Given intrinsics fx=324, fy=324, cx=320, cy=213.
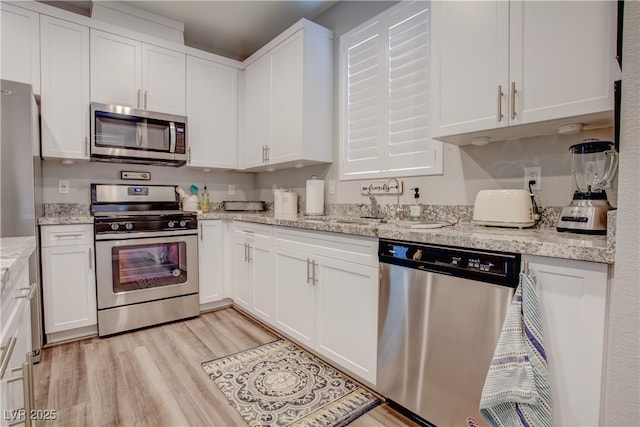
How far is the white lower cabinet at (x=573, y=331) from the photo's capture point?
3.35 ft

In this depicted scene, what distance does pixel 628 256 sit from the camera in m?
0.93

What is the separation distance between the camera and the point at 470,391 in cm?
129

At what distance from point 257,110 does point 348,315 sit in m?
2.29

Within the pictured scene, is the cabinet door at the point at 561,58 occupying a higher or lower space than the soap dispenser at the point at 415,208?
higher

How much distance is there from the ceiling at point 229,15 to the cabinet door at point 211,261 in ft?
6.38

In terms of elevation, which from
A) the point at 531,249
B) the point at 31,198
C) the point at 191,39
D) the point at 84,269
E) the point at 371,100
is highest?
the point at 191,39

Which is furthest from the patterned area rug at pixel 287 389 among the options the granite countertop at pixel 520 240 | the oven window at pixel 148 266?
the oven window at pixel 148 266

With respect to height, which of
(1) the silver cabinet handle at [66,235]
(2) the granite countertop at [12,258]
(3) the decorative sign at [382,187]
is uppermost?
(3) the decorative sign at [382,187]

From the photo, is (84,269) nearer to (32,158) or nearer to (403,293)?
(32,158)

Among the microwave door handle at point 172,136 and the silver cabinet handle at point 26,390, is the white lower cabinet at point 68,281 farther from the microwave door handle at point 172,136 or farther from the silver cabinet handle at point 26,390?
the silver cabinet handle at point 26,390

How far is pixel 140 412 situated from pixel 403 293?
4.70 feet

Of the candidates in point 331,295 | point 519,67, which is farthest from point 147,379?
point 519,67

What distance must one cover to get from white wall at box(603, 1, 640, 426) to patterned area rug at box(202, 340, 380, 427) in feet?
3.55

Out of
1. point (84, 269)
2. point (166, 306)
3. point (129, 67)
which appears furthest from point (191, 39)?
point (166, 306)
